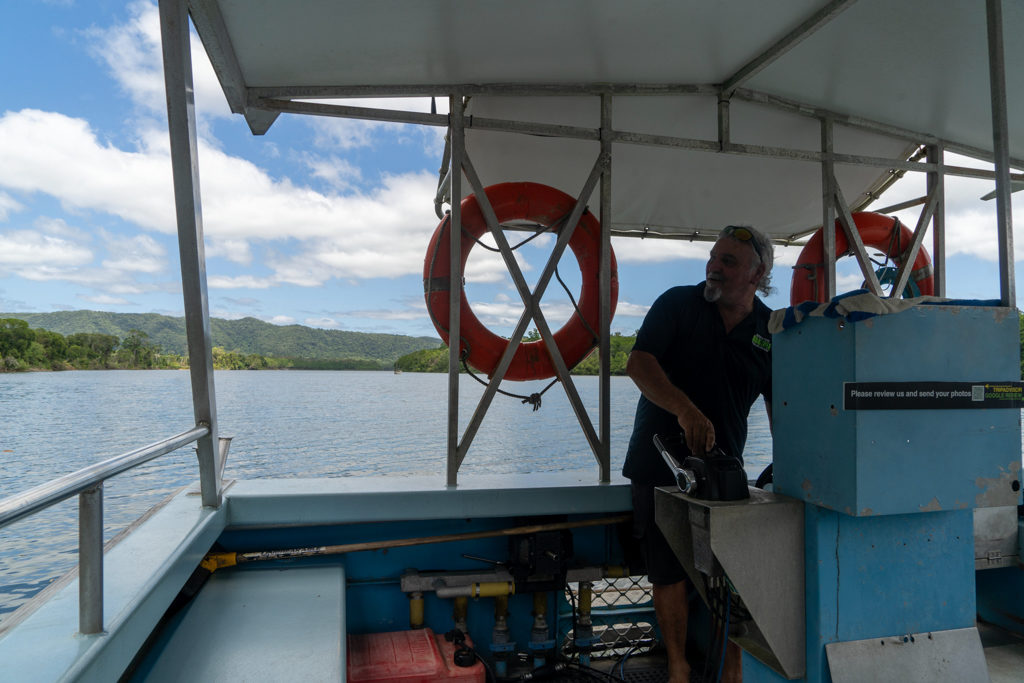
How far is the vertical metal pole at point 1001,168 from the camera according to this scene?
129 centimetres

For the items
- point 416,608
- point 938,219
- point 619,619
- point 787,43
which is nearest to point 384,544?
point 416,608

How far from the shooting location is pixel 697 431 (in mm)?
1530

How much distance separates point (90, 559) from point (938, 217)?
3.56 metres

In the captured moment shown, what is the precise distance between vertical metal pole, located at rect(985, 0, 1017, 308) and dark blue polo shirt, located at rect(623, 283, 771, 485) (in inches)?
24.8

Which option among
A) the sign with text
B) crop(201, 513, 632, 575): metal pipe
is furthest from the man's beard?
crop(201, 513, 632, 575): metal pipe

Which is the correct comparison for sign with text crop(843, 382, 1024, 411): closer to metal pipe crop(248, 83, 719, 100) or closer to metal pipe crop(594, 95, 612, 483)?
metal pipe crop(594, 95, 612, 483)

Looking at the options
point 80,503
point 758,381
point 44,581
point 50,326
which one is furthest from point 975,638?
point 50,326

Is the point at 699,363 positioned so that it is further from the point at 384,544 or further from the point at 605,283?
the point at 384,544

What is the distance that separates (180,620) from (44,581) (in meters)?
0.41

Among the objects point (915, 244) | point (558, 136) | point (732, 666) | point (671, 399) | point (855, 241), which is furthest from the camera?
point (915, 244)

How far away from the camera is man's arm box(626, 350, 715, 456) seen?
1.52 m

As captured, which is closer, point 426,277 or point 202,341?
point 202,341

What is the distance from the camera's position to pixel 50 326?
1.74m

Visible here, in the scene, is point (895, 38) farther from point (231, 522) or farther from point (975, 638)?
point (231, 522)
